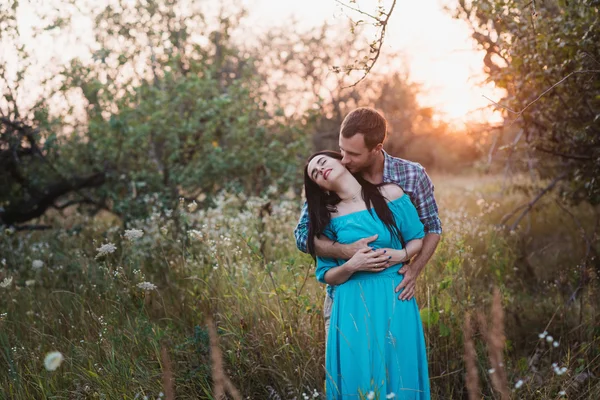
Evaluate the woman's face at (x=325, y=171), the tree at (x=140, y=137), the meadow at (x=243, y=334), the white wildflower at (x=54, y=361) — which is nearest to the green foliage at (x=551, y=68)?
the meadow at (x=243, y=334)

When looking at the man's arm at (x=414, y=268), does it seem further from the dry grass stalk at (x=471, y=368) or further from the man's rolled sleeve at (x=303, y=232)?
the man's rolled sleeve at (x=303, y=232)

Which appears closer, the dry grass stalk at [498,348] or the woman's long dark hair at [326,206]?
the dry grass stalk at [498,348]

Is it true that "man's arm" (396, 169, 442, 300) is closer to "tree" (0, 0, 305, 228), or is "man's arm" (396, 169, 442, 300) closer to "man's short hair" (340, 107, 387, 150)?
"man's short hair" (340, 107, 387, 150)

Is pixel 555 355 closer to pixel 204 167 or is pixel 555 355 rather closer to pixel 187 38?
pixel 204 167

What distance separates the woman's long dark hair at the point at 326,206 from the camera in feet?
10.0

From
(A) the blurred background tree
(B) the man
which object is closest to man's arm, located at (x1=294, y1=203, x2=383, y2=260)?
(B) the man

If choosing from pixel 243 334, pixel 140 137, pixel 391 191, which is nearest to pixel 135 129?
pixel 140 137

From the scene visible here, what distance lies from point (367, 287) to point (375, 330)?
0.73 ft

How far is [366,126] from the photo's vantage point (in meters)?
3.10

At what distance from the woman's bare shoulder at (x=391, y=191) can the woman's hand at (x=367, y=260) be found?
307mm

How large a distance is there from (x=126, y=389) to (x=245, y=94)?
655 cm

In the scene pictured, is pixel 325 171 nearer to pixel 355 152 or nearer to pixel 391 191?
pixel 355 152

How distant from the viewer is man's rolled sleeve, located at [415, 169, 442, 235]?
341 cm

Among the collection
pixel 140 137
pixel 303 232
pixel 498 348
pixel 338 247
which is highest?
pixel 140 137
